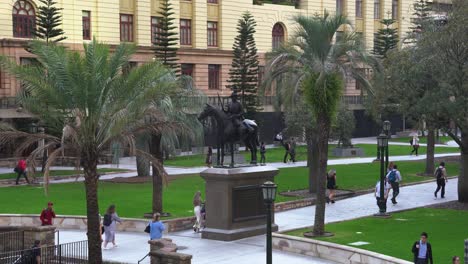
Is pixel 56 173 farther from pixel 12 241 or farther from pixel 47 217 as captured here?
pixel 12 241

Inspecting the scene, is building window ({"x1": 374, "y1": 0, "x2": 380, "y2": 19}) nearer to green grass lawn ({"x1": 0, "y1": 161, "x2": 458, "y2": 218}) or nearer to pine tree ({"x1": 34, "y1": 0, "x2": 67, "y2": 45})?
green grass lawn ({"x1": 0, "y1": 161, "x2": 458, "y2": 218})

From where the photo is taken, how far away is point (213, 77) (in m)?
58.5

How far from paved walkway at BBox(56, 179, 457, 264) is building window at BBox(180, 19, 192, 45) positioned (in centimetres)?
2903

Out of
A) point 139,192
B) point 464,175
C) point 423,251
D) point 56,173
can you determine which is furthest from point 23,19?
point 423,251

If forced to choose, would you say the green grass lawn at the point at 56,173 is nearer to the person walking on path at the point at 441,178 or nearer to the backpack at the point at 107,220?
the backpack at the point at 107,220

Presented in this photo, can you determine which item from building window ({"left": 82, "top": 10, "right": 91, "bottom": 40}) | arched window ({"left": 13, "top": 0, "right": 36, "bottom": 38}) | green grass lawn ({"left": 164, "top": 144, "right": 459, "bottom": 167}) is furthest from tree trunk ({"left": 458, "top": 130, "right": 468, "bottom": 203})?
building window ({"left": 82, "top": 10, "right": 91, "bottom": 40})

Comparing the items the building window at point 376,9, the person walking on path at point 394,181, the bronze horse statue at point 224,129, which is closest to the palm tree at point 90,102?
the bronze horse statue at point 224,129

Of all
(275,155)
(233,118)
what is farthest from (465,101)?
(275,155)

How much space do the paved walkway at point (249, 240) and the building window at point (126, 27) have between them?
91.9 feet

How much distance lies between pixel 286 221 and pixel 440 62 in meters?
7.30

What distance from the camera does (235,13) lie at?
194 ft

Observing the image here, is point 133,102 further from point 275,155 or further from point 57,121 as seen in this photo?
point 275,155

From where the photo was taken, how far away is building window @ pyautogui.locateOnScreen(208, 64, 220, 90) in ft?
191

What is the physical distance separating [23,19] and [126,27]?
835 centimetres
